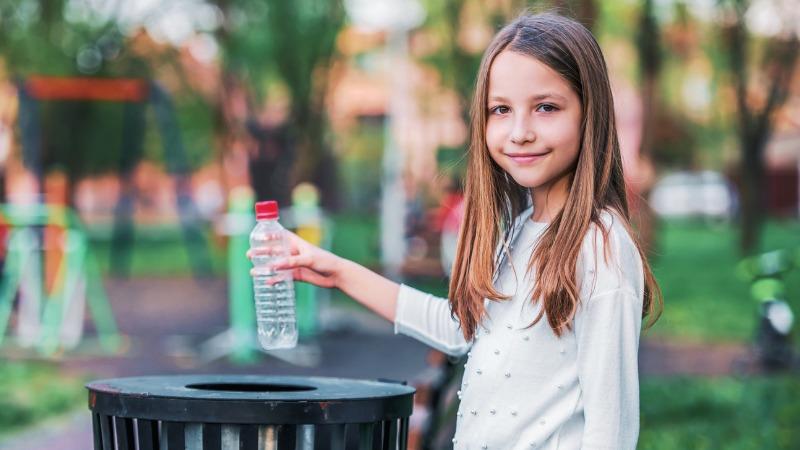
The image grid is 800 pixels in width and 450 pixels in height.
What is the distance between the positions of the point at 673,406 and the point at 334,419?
243 inches

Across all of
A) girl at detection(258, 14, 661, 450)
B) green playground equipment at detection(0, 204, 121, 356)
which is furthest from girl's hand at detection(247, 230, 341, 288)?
green playground equipment at detection(0, 204, 121, 356)

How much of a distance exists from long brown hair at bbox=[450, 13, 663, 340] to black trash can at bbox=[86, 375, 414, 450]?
11.6 inches

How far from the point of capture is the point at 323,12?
71.3ft

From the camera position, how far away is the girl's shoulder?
7.92 ft

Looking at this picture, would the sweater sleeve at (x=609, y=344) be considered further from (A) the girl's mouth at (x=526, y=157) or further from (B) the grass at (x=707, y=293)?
(B) the grass at (x=707, y=293)

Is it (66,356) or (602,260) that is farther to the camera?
(66,356)

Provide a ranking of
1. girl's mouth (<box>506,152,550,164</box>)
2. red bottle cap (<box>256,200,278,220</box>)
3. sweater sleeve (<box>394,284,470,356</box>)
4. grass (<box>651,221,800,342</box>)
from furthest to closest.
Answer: grass (<box>651,221,800,342</box>) → sweater sleeve (<box>394,284,470,356</box>) → red bottle cap (<box>256,200,278,220</box>) → girl's mouth (<box>506,152,550,164</box>)

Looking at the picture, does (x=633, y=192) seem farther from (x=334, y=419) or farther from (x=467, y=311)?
(x=334, y=419)

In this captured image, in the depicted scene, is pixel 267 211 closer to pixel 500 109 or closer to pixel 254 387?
pixel 254 387

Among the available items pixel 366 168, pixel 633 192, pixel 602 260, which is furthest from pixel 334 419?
pixel 366 168

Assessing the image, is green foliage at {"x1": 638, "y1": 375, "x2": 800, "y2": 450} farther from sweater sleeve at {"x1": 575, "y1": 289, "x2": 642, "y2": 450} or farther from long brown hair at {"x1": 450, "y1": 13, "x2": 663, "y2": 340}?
sweater sleeve at {"x1": 575, "y1": 289, "x2": 642, "y2": 450}

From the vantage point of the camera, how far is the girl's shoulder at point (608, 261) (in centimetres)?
241

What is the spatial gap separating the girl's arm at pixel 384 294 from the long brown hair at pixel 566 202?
210 mm

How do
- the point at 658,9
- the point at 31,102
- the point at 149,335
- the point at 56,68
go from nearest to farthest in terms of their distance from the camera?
the point at 149,335
the point at 31,102
the point at 658,9
the point at 56,68
